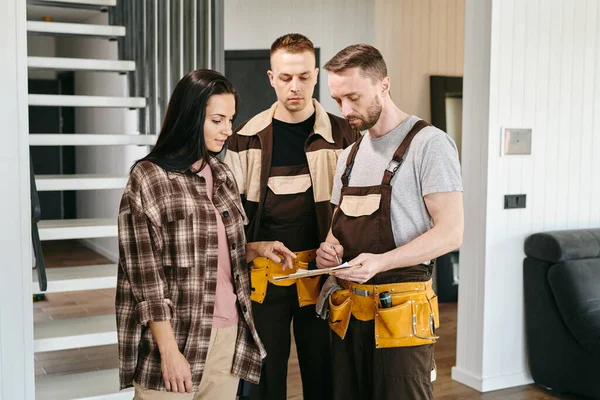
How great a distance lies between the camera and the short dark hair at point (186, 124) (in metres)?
1.97

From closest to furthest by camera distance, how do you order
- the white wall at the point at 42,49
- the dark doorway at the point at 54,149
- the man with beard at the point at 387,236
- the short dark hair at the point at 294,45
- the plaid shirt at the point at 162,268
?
the plaid shirt at the point at 162,268 < the man with beard at the point at 387,236 < the short dark hair at the point at 294,45 < the white wall at the point at 42,49 < the dark doorway at the point at 54,149

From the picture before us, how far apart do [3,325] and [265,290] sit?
131 cm

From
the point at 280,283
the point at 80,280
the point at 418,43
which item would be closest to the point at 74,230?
the point at 80,280

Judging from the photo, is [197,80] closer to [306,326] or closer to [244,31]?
[306,326]

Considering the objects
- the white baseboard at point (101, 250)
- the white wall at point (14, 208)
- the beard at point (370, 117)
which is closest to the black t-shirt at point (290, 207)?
the beard at point (370, 117)

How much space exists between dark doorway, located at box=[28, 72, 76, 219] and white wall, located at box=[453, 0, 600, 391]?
737cm

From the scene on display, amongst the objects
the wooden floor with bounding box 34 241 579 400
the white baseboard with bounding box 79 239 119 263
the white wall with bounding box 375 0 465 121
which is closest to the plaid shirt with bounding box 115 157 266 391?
the wooden floor with bounding box 34 241 579 400

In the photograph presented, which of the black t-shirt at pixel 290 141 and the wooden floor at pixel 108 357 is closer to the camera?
the black t-shirt at pixel 290 141

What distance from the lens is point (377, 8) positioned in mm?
6246

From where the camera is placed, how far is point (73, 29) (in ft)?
15.8

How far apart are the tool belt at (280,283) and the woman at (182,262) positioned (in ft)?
1.90

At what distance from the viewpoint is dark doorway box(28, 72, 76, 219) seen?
408 inches

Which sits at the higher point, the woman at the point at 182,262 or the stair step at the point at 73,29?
the stair step at the point at 73,29

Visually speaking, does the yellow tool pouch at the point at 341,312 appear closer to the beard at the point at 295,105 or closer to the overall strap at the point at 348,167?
the overall strap at the point at 348,167
